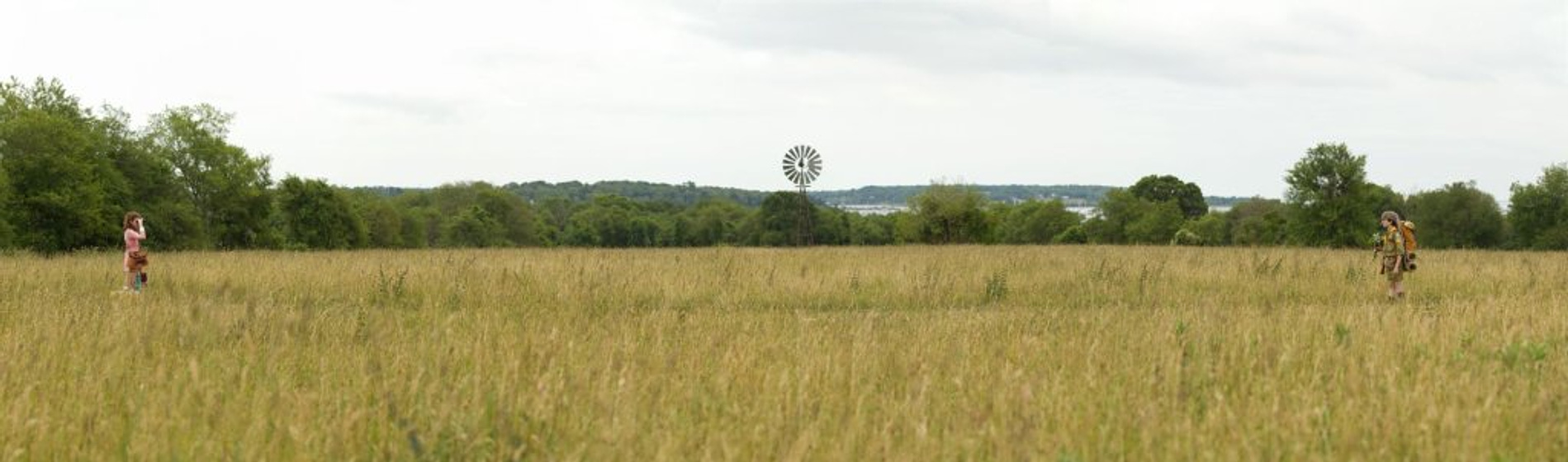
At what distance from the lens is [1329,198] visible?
192ft

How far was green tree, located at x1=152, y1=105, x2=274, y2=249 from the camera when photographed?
171ft

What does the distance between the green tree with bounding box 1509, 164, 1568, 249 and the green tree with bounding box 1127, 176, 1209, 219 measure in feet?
147

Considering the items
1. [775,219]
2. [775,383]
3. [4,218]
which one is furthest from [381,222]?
[775,383]

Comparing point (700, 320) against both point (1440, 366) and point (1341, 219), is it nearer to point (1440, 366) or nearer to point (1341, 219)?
point (1440, 366)

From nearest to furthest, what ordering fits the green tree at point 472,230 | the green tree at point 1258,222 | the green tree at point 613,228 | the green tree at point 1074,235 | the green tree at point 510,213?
the green tree at point 1258,222 < the green tree at point 472,230 < the green tree at point 510,213 < the green tree at point 1074,235 < the green tree at point 613,228

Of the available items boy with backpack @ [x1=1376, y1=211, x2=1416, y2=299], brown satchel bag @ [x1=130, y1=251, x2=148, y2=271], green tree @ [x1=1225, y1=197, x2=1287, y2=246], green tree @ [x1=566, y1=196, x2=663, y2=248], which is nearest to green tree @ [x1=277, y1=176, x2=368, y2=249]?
brown satchel bag @ [x1=130, y1=251, x2=148, y2=271]

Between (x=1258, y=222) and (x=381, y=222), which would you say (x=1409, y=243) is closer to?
(x=381, y=222)

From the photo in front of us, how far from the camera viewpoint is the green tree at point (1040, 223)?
403 ft

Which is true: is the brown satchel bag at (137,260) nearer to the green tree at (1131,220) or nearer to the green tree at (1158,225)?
the green tree at (1131,220)

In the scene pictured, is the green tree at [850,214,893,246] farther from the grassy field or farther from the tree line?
the grassy field

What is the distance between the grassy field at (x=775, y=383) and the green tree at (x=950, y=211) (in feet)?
200

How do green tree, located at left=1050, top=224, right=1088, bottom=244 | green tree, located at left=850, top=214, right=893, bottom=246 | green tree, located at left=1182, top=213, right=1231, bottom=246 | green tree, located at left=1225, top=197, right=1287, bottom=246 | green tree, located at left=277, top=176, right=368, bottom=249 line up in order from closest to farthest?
green tree, located at left=277, top=176, right=368, bottom=249 < green tree, located at left=1225, top=197, right=1287, bottom=246 < green tree, located at left=1182, top=213, right=1231, bottom=246 < green tree, located at left=1050, top=224, right=1088, bottom=244 < green tree, located at left=850, top=214, right=893, bottom=246

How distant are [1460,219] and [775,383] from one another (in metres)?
85.8

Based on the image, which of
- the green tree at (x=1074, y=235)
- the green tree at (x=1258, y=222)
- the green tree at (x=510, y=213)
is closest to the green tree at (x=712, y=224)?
the green tree at (x=510, y=213)
